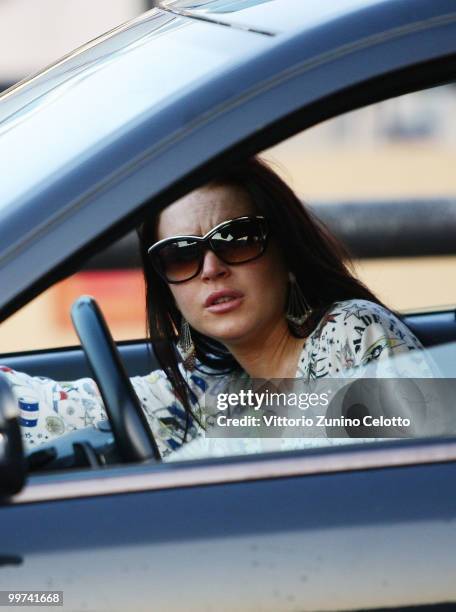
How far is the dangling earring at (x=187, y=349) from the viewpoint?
247 cm

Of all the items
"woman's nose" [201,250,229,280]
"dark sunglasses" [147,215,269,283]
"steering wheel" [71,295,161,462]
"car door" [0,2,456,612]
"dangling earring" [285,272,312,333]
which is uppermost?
"dark sunglasses" [147,215,269,283]

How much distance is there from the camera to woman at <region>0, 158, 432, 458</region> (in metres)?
2.15

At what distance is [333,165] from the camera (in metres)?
8.95

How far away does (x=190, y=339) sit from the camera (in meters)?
2.48

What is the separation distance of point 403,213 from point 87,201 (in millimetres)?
4225

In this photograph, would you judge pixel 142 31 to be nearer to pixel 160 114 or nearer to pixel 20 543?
pixel 160 114

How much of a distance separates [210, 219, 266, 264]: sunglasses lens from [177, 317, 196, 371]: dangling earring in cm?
33

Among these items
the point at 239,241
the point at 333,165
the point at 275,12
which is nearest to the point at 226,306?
the point at 239,241

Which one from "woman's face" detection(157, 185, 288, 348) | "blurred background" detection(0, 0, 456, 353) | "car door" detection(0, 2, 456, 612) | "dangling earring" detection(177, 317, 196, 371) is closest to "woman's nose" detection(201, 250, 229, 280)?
"woman's face" detection(157, 185, 288, 348)

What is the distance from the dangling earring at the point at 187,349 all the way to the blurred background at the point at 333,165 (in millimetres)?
3005

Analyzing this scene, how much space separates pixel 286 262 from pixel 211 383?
0.32 m

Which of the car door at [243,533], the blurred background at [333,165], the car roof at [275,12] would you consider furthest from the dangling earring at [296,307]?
the blurred background at [333,165]

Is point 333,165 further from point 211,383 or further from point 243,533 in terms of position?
point 243,533

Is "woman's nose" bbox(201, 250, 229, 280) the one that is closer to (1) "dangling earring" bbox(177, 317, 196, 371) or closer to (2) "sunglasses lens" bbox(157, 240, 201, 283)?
(2) "sunglasses lens" bbox(157, 240, 201, 283)
